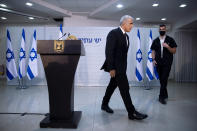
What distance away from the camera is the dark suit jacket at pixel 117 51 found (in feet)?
6.56

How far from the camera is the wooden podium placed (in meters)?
1.74

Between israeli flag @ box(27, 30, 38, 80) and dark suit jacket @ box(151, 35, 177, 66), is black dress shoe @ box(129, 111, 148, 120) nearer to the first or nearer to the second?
dark suit jacket @ box(151, 35, 177, 66)

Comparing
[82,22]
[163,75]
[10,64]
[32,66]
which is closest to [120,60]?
[163,75]

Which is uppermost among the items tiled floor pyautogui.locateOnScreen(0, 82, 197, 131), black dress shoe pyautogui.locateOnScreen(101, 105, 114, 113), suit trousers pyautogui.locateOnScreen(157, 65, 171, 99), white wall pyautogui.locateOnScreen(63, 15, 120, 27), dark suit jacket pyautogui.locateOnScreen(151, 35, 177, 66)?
white wall pyautogui.locateOnScreen(63, 15, 120, 27)

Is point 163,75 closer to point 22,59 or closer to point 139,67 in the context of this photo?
point 139,67

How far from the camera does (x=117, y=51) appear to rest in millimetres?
2043

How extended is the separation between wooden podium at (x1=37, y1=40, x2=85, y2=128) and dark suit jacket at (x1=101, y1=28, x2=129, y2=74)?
0.42 m

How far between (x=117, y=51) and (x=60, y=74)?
79cm

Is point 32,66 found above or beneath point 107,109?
above

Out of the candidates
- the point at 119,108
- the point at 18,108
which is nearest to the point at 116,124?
the point at 119,108

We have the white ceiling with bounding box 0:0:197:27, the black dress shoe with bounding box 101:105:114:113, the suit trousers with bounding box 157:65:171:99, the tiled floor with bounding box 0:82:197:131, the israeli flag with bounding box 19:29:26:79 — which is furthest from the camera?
the white ceiling with bounding box 0:0:197:27

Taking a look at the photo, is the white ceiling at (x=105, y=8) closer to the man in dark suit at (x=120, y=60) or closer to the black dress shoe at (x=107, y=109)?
the man in dark suit at (x=120, y=60)

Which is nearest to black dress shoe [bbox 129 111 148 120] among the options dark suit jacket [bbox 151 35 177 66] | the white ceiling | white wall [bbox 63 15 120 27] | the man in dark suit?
the man in dark suit

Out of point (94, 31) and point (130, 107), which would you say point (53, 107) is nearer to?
point (130, 107)
